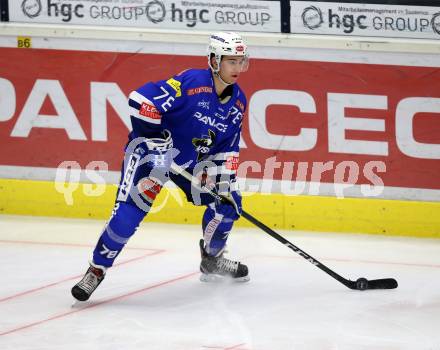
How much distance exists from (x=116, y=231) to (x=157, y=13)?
258 cm

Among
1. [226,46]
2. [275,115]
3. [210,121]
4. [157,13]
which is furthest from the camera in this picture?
[157,13]

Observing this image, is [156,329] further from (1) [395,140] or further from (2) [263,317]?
(1) [395,140]

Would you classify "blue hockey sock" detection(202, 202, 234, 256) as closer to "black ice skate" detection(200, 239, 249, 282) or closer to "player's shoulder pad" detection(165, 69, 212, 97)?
"black ice skate" detection(200, 239, 249, 282)

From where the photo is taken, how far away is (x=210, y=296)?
19.0ft

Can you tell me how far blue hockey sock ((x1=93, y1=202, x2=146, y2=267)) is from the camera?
17.9 ft

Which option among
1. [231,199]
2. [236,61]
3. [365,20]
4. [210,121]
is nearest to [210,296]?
[231,199]

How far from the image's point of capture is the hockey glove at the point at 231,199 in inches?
232

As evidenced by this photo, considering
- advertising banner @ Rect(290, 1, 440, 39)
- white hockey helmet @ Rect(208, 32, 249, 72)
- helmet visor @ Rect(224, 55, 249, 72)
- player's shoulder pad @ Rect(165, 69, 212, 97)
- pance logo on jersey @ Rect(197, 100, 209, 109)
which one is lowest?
pance logo on jersey @ Rect(197, 100, 209, 109)

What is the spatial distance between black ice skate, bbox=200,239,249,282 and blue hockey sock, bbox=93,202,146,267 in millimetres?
769

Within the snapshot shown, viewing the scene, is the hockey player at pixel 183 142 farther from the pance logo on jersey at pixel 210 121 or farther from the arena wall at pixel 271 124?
the arena wall at pixel 271 124

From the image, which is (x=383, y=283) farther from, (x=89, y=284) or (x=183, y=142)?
(x=89, y=284)

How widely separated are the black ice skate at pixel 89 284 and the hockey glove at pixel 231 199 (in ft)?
2.53

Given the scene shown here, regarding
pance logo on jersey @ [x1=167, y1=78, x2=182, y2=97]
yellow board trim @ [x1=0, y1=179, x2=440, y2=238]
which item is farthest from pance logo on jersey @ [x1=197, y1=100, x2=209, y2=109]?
yellow board trim @ [x1=0, y1=179, x2=440, y2=238]

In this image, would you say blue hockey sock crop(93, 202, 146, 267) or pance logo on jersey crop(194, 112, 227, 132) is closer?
blue hockey sock crop(93, 202, 146, 267)
